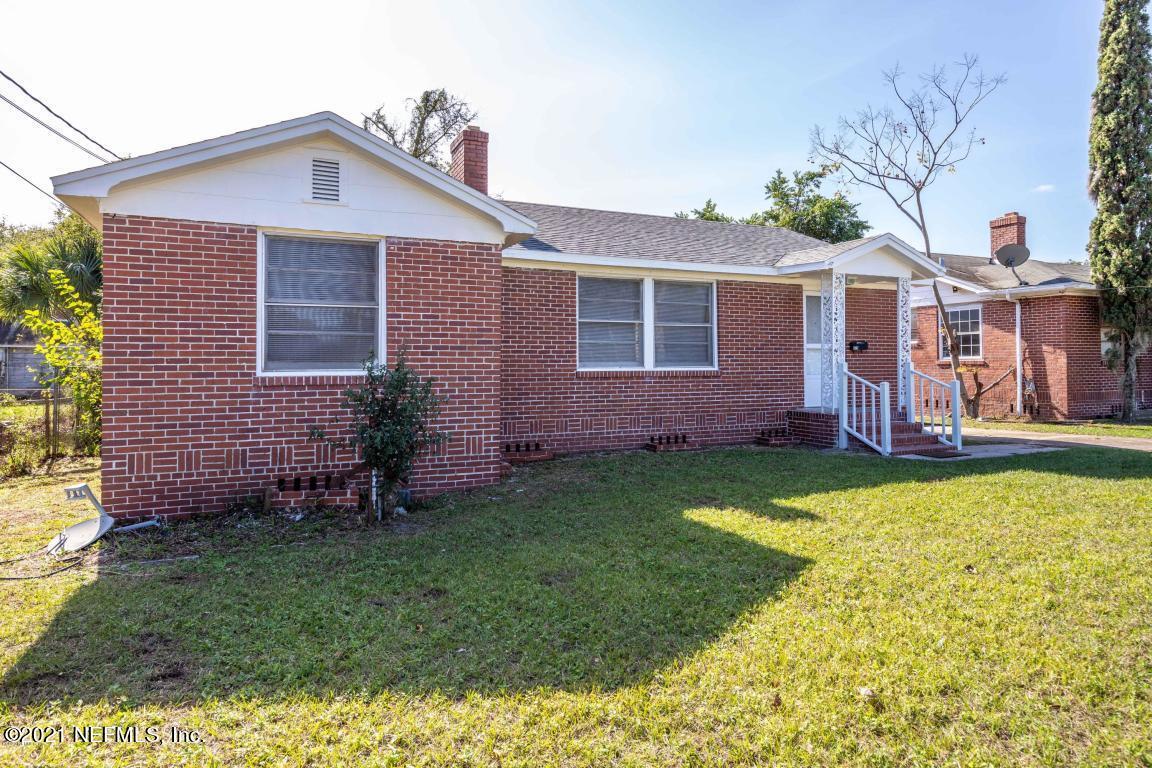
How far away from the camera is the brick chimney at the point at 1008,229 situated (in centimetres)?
1795

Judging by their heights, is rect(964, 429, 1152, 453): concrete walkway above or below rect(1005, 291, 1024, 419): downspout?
below

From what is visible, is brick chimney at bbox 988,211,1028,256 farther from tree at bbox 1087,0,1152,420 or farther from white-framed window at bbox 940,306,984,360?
white-framed window at bbox 940,306,984,360

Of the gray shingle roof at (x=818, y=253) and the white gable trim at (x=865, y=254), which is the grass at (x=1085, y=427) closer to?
the white gable trim at (x=865, y=254)

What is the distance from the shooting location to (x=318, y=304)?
274 inches

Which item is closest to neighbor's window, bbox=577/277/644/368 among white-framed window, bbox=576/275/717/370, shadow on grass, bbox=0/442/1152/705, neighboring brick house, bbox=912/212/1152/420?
white-framed window, bbox=576/275/717/370

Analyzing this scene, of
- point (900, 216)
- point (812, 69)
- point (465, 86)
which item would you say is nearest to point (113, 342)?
point (812, 69)

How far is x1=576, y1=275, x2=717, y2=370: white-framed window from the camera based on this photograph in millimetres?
10141

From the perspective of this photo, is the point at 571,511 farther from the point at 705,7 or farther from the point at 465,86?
the point at 465,86

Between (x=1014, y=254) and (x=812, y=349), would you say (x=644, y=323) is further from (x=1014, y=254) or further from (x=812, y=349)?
(x=1014, y=254)

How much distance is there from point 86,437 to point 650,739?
1116 cm

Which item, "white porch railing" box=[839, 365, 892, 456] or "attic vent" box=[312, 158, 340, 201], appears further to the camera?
"white porch railing" box=[839, 365, 892, 456]

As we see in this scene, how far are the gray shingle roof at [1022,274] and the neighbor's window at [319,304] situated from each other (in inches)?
637

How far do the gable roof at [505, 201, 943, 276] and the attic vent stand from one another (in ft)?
9.66

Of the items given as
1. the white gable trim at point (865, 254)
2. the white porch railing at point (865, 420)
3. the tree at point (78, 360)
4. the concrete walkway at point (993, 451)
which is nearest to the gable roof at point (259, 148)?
the tree at point (78, 360)
